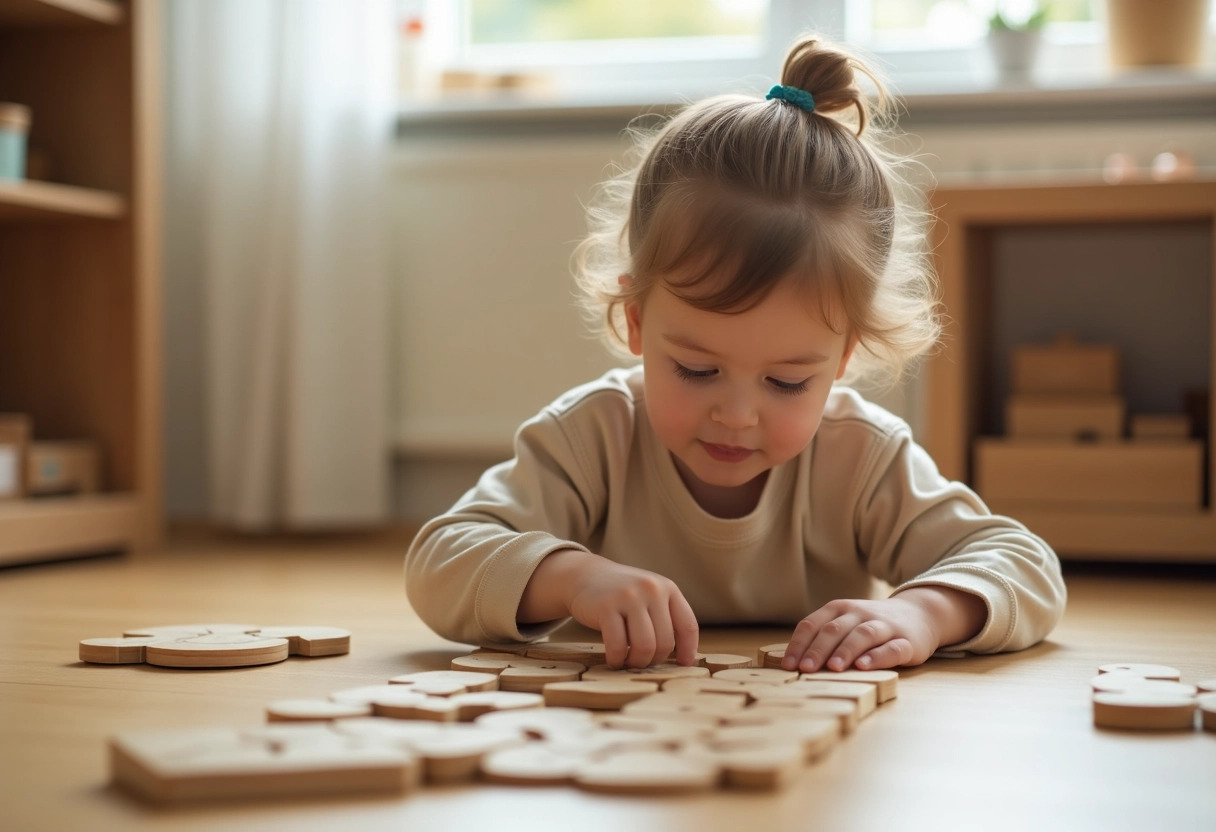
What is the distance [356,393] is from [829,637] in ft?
4.60

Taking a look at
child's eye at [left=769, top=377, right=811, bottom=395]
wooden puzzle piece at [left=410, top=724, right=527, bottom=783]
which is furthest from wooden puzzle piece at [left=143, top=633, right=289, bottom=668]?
child's eye at [left=769, top=377, right=811, bottom=395]

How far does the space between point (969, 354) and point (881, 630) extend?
3.32 ft

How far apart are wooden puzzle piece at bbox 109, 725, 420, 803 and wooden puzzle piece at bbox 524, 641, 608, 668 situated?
313mm

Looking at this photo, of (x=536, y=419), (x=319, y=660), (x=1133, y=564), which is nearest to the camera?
(x=319, y=660)

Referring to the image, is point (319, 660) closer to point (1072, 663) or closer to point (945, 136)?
point (1072, 663)

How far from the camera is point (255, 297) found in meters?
2.29

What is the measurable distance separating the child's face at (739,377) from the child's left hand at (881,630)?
0.15 metres

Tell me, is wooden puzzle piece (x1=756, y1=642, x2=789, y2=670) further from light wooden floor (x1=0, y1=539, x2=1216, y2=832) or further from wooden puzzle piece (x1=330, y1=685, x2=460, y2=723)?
wooden puzzle piece (x1=330, y1=685, x2=460, y2=723)

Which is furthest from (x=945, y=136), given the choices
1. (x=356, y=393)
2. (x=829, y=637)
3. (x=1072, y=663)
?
(x=829, y=637)

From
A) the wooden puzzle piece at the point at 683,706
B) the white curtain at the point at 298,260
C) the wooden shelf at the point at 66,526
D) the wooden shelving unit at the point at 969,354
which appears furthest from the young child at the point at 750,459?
the white curtain at the point at 298,260

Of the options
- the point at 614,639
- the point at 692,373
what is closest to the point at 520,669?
the point at 614,639

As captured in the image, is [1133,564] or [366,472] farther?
[366,472]

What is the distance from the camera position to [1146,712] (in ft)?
2.88

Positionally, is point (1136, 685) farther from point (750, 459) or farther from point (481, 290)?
point (481, 290)
